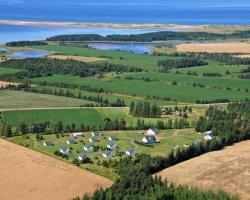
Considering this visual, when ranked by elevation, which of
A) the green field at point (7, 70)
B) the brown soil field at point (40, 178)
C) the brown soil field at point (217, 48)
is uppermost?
the brown soil field at point (217, 48)

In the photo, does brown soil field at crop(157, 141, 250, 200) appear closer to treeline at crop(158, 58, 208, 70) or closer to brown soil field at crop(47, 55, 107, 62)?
treeline at crop(158, 58, 208, 70)

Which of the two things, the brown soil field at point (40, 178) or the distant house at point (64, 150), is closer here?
the brown soil field at point (40, 178)

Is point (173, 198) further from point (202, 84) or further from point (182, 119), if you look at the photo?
point (202, 84)

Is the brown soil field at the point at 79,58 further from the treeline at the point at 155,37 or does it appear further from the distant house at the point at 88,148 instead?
the distant house at the point at 88,148

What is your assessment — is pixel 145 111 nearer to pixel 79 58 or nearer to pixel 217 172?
pixel 217 172

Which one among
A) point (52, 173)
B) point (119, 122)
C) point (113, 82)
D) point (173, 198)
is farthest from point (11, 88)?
point (173, 198)

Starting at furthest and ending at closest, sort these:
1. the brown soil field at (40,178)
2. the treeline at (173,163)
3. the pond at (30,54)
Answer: the pond at (30,54) < the brown soil field at (40,178) < the treeline at (173,163)

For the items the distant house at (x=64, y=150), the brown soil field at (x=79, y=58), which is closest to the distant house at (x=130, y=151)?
the distant house at (x=64, y=150)
